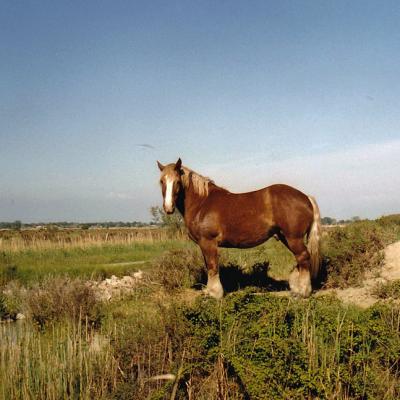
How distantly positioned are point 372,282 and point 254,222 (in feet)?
10.1

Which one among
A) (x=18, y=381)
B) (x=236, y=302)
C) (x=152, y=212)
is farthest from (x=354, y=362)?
→ (x=152, y=212)

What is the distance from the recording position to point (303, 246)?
7477 millimetres

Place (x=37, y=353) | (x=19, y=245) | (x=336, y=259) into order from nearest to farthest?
(x=37, y=353), (x=336, y=259), (x=19, y=245)

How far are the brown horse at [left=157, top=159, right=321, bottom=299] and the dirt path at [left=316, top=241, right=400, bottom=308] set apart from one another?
890mm

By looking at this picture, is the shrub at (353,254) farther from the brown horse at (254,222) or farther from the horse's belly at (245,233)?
the horse's belly at (245,233)

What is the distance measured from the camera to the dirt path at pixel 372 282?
7565mm

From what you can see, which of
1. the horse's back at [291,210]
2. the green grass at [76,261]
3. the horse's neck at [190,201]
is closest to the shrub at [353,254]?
the horse's back at [291,210]

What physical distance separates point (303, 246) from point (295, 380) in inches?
160

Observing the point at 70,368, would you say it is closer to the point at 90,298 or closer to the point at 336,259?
the point at 90,298

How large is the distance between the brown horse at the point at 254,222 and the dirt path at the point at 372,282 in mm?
890

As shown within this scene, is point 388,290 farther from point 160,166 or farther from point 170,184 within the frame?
point 160,166

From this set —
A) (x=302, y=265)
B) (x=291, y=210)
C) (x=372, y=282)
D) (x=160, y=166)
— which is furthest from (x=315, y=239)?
(x=160, y=166)

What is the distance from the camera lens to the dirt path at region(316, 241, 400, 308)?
7.57m

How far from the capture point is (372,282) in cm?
845
